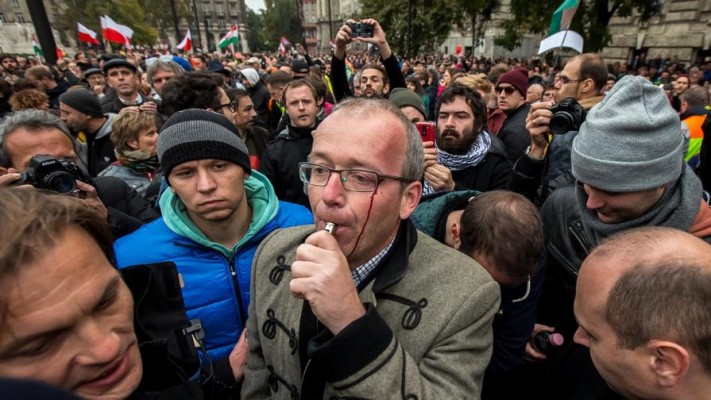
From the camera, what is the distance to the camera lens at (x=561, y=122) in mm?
2342

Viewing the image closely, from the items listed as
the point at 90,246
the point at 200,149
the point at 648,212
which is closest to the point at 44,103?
the point at 200,149

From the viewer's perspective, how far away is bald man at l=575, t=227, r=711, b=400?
1062mm

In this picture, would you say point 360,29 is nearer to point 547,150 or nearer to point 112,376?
point 547,150

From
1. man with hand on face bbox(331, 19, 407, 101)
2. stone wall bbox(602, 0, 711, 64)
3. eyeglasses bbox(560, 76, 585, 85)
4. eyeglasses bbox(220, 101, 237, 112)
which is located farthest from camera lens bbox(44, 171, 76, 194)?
stone wall bbox(602, 0, 711, 64)

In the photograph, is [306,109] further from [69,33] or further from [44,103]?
[69,33]

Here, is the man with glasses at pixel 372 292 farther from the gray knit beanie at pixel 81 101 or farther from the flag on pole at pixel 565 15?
the flag on pole at pixel 565 15

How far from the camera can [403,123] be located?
1.45 metres

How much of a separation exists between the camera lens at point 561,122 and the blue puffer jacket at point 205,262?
1.74 meters

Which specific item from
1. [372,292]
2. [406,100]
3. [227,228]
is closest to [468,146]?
[406,100]

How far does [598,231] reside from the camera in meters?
1.94

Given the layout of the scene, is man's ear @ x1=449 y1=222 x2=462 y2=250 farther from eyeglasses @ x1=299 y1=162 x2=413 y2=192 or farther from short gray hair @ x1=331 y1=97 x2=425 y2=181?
eyeglasses @ x1=299 y1=162 x2=413 y2=192

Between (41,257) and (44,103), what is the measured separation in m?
4.63

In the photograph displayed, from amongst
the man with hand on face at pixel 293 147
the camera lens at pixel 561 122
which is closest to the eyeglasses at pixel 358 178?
the camera lens at pixel 561 122

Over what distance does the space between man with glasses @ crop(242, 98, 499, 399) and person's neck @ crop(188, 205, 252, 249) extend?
0.59m
